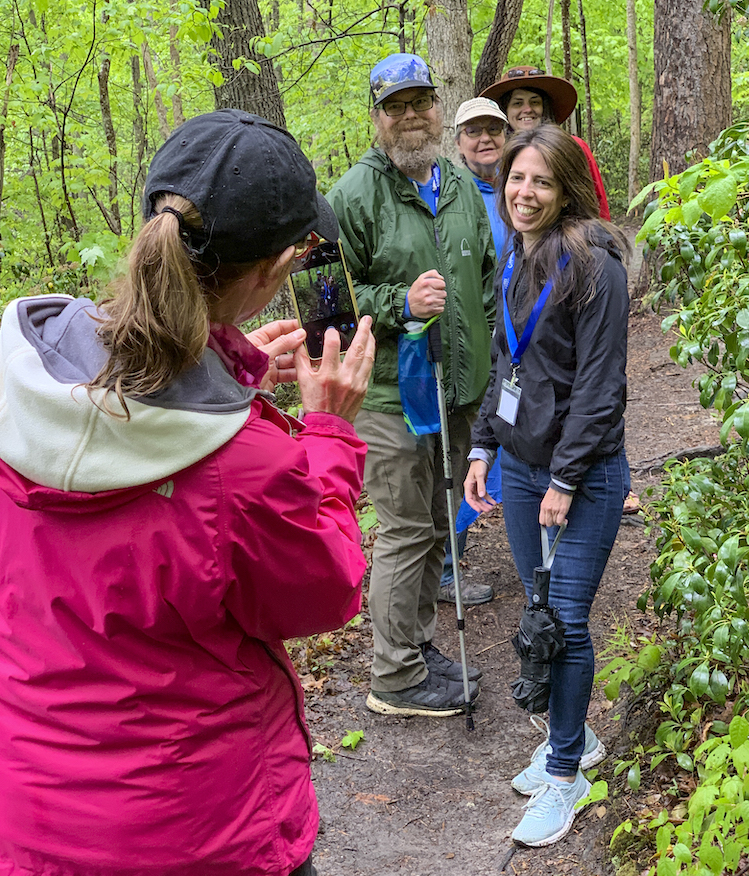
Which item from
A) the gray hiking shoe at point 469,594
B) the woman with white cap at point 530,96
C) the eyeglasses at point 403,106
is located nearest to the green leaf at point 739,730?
the eyeglasses at point 403,106

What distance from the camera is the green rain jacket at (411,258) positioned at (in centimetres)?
353

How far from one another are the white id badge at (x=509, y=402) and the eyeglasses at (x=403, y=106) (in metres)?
1.45

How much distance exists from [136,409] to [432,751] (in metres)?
2.96

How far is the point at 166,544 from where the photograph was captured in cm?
125

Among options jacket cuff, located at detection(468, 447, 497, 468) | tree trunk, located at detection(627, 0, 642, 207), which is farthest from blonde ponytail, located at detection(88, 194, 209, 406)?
tree trunk, located at detection(627, 0, 642, 207)

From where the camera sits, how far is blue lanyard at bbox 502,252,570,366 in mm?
2779

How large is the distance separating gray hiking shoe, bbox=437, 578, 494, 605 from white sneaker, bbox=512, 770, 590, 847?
177 centimetres

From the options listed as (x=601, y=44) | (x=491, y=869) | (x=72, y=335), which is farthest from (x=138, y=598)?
(x=601, y=44)

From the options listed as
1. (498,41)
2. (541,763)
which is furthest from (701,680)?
(498,41)

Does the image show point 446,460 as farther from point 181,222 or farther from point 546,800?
point 181,222

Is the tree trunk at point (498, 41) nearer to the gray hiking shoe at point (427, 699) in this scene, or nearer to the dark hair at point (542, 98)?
the dark hair at point (542, 98)

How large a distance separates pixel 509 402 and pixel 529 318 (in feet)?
1.09

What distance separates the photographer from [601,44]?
52.0 ft

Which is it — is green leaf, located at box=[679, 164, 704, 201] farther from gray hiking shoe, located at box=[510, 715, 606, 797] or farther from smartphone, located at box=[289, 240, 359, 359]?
gray hiking shoe, located at box=[510, 715, 606, 797]
